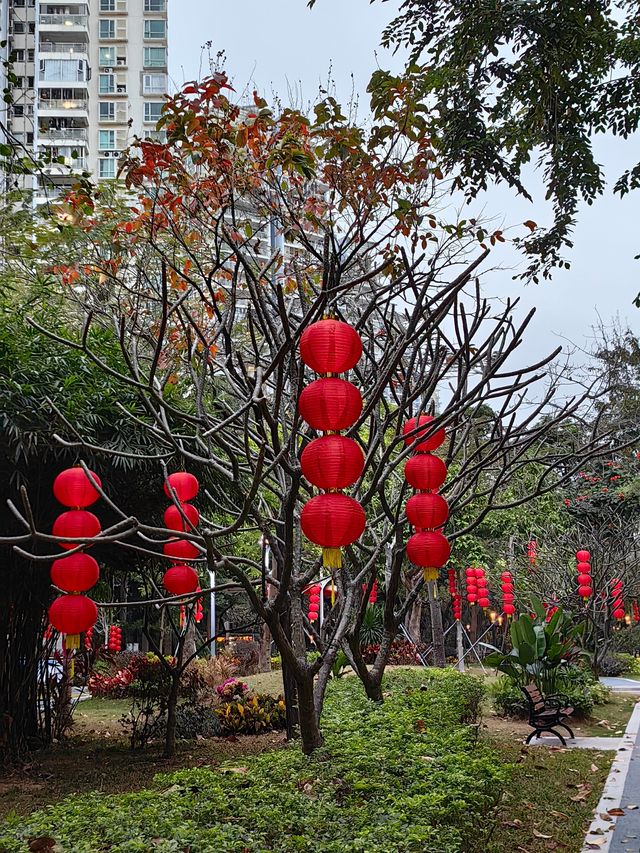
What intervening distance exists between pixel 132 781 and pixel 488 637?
69.6ft

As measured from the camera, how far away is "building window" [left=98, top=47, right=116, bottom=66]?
38.6 meters

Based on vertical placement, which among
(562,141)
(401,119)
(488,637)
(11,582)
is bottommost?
(488,637)

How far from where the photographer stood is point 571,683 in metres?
11.2

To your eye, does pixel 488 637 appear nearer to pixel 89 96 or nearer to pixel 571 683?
pixel 571 683

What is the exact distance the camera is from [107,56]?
38.7 metres

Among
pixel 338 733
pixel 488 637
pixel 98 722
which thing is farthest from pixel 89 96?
pixel 338 733

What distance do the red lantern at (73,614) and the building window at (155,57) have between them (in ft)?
127

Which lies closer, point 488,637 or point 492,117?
point 492,117

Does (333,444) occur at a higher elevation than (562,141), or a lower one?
lower

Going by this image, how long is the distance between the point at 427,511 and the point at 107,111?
37846 millimetres

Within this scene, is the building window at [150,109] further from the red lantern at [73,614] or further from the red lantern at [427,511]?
the red lantern at [427,511]

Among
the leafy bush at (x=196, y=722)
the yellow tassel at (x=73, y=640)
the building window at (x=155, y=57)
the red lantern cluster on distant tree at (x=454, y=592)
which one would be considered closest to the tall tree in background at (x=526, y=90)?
the yellow tassel at (x=73, y=640)

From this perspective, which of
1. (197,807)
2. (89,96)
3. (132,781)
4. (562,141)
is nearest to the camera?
(197,807)

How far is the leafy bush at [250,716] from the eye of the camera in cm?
1059
